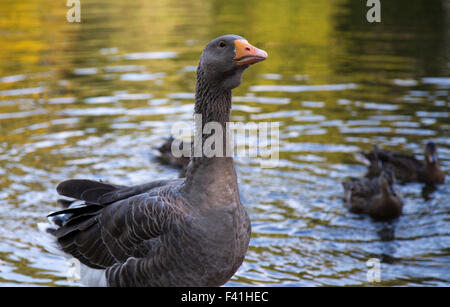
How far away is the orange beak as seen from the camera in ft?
18.0

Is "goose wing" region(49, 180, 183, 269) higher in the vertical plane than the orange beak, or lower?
lower

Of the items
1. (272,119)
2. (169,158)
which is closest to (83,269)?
(169,158)

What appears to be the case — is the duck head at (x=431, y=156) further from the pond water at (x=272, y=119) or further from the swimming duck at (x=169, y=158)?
the swimming duck at (x=169, y=158)

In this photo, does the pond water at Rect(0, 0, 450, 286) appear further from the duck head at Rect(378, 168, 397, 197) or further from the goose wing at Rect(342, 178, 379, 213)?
the duck head at Rect(378, 168, 397, 197)

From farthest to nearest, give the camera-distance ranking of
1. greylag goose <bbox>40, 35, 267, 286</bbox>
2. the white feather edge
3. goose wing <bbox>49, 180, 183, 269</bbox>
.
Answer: the white feather edge < goose wing <bbox>49, 180, 183, 269</bbox> < greylag goose <bbox>40, 35, 267, 286</bbox>

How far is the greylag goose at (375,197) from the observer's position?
32.9ft

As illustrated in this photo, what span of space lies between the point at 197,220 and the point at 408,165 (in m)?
7.14

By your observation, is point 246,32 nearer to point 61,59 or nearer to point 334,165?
point 61,59

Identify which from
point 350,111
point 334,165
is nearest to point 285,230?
point 334,165

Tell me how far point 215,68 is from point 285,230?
4543 millimetres

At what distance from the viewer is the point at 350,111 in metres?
15.3

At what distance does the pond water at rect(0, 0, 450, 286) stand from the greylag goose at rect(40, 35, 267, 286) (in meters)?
2.30

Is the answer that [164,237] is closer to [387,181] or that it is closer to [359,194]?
[359,194]

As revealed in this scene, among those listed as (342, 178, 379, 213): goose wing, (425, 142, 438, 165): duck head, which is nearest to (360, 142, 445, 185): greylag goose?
(425, 142, 438, 165): duck head
